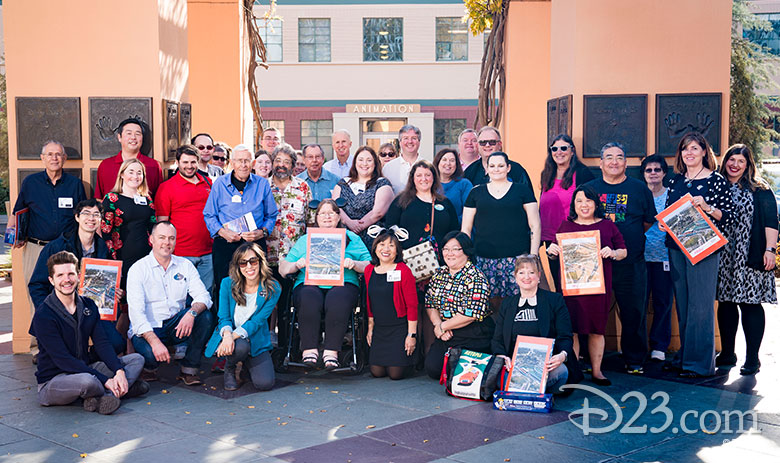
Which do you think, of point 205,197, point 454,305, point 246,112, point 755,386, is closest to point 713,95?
point 755,386

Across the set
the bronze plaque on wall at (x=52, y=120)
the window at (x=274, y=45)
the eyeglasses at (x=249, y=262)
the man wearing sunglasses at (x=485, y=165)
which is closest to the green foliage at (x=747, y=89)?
the man wearing sunglasses at (x=485, y=165)

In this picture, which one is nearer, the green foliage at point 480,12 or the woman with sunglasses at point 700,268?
the woman with sunglasses at point 700,268

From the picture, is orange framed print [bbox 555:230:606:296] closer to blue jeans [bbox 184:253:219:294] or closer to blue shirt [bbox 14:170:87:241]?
blue jeans [bbox 184:253:219:294]

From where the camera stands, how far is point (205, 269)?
8.19 m

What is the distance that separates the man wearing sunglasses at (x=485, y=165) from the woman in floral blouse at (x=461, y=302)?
3.50 feet

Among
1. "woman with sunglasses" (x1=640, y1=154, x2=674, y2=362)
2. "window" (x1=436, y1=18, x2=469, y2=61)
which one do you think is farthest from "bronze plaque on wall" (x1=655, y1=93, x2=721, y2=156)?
"window" (x1=436, y1=18, x2=469, y2=61)

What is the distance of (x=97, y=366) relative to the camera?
6629mm

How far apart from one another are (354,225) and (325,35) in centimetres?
2493

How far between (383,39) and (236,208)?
25.0 m

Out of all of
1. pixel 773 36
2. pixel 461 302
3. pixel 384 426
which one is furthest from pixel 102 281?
pixel 773 36

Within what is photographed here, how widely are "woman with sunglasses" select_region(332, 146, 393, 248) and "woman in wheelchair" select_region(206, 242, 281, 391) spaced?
3.78ft

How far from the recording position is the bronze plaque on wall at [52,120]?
8.64m

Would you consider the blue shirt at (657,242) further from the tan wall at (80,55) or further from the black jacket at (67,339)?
the tan wall at (80,55)

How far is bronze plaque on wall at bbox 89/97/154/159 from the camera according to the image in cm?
865
